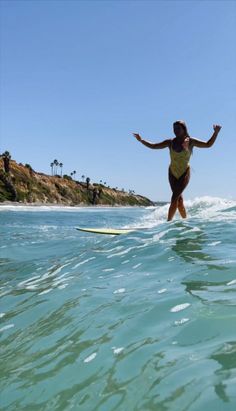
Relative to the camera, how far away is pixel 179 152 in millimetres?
8539

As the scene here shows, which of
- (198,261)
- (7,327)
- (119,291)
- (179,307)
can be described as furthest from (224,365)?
(198,261)

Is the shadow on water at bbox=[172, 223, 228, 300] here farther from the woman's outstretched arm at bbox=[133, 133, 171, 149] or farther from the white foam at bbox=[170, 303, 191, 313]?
the woman's outstretched arm at bbox=[133, 133, 171, 149]

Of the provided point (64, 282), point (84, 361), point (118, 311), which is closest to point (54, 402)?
point (84, 361)

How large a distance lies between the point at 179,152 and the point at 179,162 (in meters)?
0.24

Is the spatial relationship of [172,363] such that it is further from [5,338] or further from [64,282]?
[64,282]

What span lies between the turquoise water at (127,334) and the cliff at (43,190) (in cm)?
7364

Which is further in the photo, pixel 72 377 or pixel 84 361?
pixel 84 361

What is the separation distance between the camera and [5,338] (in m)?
3.35

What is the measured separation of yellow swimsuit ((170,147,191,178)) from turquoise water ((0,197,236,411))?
3331 millimetres

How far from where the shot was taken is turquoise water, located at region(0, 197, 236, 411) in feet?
6.52

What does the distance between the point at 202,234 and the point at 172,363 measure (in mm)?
4424

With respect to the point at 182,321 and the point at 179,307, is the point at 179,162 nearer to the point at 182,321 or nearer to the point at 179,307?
the point at 179,307

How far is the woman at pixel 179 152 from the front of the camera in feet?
27.3

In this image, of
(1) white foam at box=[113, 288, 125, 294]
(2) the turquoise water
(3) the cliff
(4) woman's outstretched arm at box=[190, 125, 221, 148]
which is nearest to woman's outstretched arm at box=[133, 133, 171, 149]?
(4) woman's outstretched arm at box=[190, 125, 221, 148]
